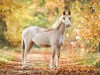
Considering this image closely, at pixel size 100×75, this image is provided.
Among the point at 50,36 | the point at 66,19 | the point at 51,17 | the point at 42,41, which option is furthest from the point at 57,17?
the point at 66,19

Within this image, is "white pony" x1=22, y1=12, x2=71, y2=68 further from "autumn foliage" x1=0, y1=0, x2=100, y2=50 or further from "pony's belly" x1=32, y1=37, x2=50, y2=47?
"autumn foliage" x1=0, y1=0, x2=100, y2=50

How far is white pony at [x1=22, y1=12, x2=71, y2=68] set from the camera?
13420mm

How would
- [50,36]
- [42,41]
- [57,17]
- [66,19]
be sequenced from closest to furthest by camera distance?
[66,19] → [50,36] → [42,41] → [57,17]

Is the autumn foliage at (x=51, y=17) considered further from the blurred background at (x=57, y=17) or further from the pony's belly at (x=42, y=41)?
the pony's belly at (x=42, y=41)

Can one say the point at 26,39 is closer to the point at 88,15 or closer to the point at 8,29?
the point at 88,15

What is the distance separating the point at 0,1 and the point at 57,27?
2.71m

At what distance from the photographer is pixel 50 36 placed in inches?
545

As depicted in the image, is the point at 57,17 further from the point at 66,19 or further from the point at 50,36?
the point at 66,19

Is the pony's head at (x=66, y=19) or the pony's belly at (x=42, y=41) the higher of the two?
the pony's head at (x=66, y=19)

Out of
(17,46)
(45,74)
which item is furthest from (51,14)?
(45,74)

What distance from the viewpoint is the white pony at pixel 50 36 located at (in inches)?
528

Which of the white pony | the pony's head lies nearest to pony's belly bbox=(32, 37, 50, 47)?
the white pony

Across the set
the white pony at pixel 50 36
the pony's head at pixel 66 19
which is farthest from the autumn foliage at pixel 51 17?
the white pony at pixel 50 36

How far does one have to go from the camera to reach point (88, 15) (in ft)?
43.3
